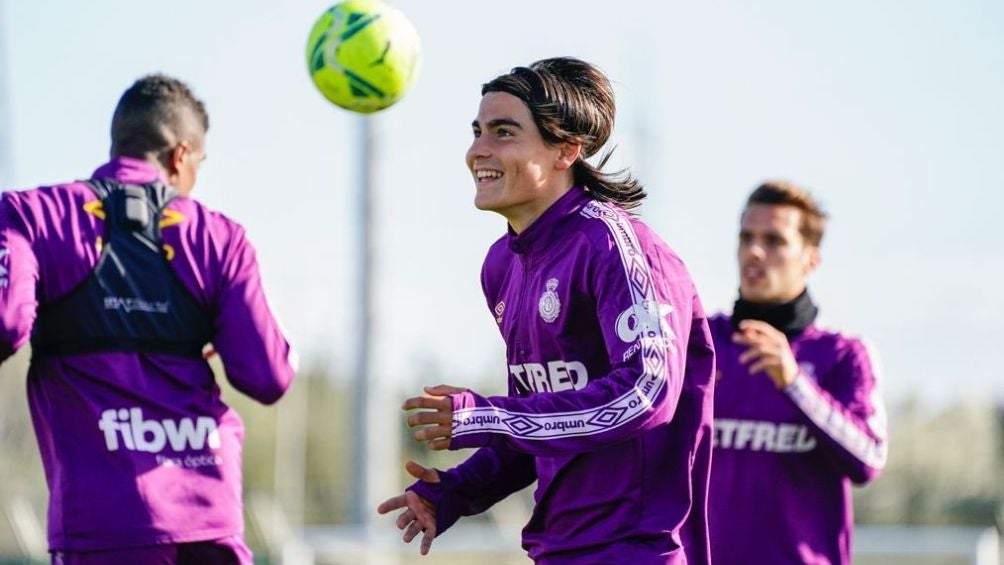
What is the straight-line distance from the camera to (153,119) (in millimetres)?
6109

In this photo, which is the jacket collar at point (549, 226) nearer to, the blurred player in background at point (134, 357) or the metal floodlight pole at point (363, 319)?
the blurred player in background at point (134, 357)

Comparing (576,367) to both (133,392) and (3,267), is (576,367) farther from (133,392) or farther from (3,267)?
(3,267)

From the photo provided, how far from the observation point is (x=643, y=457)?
4.65 m

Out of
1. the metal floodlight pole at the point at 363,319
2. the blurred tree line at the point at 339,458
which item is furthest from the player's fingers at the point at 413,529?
the metal floodlight pole at the point at 363,319

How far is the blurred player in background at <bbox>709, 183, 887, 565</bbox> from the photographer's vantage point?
6281 mm

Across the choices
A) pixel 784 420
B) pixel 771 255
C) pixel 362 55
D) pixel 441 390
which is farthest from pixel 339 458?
pixel 441 390

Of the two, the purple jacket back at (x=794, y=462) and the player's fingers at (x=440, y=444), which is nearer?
the player's fingers at (x=440, y=444)

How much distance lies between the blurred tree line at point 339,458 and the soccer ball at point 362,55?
34.7 feet

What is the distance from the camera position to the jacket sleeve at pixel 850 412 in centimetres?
621

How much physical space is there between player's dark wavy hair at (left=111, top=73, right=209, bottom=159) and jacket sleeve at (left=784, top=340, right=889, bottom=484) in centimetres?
251

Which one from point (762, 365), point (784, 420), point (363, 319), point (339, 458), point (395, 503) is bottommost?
point (339, 458)

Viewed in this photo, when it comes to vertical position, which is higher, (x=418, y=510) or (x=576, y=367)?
(x=576, y=367)

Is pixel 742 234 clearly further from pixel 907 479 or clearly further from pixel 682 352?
pixel 907 479

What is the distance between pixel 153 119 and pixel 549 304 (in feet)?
6.94
